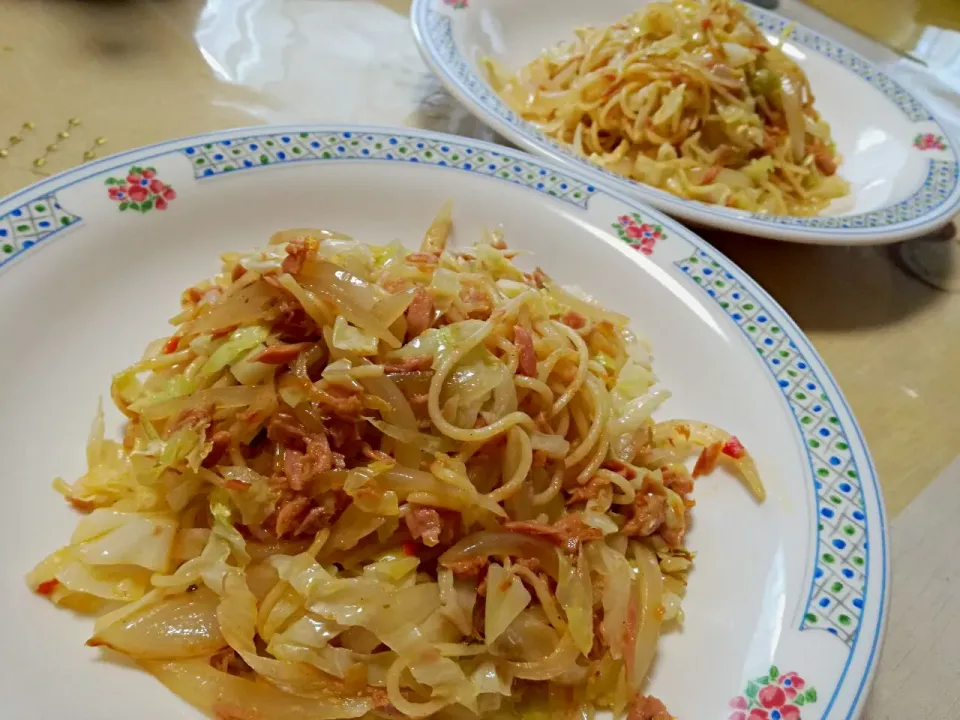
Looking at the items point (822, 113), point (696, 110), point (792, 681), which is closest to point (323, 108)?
point (696, 110)

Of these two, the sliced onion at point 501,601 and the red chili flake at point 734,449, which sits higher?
the red chili flake at point 734,449

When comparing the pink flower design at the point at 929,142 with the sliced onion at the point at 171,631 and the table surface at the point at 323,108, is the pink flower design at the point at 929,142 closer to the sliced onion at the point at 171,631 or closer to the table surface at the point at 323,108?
the table surface at the point at 323,108

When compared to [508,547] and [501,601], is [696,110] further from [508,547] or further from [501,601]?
[501,601]

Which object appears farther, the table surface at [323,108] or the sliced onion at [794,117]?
the sliced onion at [794,117]

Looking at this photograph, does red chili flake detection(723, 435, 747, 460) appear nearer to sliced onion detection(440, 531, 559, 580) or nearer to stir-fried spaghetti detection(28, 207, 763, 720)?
stir-fried spaghetti detection(28, 207, 763, 720)

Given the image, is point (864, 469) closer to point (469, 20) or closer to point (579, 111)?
point (579, 111)

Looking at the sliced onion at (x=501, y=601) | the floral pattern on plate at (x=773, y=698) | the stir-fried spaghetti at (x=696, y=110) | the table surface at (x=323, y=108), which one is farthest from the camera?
the stir-fried spaghetti at (x=696, y=110)

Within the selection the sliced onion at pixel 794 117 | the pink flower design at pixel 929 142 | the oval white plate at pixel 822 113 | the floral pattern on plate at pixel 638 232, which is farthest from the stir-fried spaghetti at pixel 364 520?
the pink flower design at pixel 929 142
